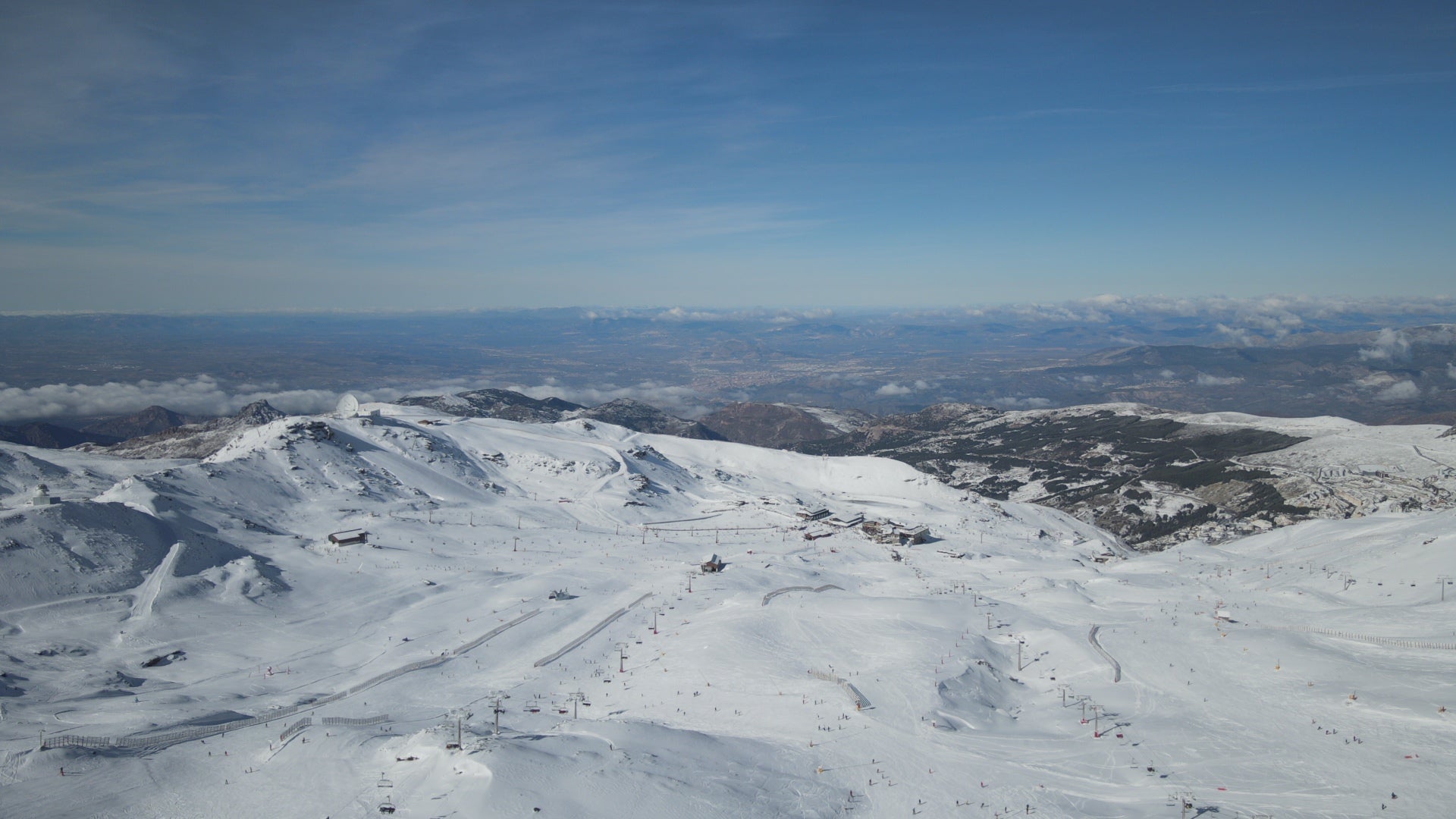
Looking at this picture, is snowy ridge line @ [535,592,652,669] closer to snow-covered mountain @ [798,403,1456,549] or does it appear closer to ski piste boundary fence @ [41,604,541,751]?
ski piste boundary fence @ [41,604,541,751]

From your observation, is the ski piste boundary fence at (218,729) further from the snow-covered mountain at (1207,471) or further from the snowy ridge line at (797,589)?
the snow-covered mountain at (1207,471)

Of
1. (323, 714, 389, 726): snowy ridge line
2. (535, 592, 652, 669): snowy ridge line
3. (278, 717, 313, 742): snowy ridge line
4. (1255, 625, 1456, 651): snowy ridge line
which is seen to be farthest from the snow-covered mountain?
(278, 717, 313, 742): snowy ridge line

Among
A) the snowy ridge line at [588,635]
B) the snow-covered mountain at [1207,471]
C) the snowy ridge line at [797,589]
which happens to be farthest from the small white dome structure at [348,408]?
the snow-covered mountain at [1207,471]

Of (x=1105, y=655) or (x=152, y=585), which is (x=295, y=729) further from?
→ (x=1105, y=655)

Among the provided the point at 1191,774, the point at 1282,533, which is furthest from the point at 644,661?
the point at 1282,533

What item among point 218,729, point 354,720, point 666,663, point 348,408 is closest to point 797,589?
point 666,663
